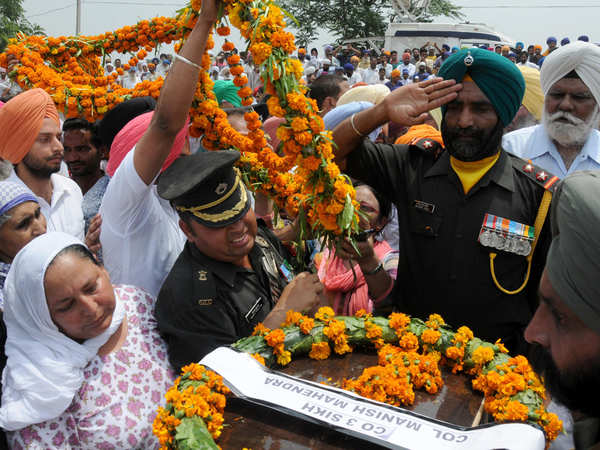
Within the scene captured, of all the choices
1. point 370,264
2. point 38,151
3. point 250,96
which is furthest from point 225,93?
point 370,264

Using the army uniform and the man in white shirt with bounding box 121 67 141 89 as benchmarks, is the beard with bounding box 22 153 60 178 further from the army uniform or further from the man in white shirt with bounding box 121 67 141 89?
the man in white shirt with bounding box 121 67 141 89

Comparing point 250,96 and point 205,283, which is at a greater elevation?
point 250,96

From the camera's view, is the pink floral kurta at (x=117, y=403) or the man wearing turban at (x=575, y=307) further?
the pink floral kurta at (x=117, y=403)

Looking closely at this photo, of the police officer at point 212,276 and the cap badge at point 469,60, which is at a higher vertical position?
the cap badge at point 469,60

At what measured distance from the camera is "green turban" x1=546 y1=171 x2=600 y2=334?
1234mm

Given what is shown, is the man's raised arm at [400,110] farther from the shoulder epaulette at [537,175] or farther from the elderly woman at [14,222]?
the elderly woman at [14,222]

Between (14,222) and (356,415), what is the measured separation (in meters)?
2.23

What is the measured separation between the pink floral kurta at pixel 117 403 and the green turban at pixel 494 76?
1963 millimetres

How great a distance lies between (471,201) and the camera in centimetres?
252

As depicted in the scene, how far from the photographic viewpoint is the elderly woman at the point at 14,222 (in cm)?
277

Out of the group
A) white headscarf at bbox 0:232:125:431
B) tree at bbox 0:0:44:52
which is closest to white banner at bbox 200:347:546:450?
white headscarf at bbox 0:232:125:431

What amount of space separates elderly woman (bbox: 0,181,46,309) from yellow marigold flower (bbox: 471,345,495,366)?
7.87ft

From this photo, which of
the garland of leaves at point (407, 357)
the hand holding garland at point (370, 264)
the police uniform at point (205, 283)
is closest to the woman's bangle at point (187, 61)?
the police uniform at point (205, 283)

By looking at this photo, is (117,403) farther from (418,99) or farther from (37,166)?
(37,166)
